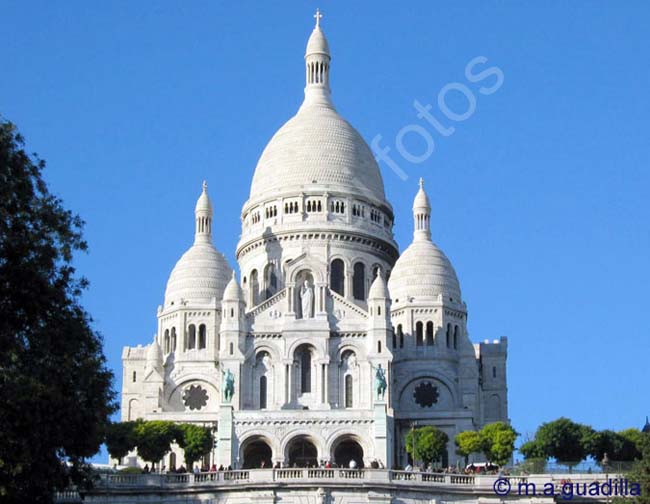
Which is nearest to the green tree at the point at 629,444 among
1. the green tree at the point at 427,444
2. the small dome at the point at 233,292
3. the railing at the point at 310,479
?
the green tree at the point at 427,444

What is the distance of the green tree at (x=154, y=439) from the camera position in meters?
93.1

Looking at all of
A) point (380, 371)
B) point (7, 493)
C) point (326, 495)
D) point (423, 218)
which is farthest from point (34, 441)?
point (423, 218)

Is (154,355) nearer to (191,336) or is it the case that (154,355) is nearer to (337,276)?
(191,336)

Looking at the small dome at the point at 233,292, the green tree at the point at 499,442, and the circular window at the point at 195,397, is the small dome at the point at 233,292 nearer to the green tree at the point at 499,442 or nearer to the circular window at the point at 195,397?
the circular window at the point at 195,397

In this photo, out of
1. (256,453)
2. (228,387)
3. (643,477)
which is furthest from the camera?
(256,453)

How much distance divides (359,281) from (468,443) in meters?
26.9

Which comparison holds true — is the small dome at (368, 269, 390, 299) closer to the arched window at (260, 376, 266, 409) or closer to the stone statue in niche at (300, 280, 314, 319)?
the stone statue in niche at (300, 280, 314, 319)

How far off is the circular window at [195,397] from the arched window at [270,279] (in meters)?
11.0

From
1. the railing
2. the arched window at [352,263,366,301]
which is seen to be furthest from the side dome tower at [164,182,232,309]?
the railing

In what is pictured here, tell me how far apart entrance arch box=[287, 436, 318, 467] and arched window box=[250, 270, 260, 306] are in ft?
68.2

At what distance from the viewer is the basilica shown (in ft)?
339

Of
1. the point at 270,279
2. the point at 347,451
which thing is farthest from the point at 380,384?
the point at 270,279

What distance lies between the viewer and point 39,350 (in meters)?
50.5

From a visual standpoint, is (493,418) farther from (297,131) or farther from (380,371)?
(297,131)
